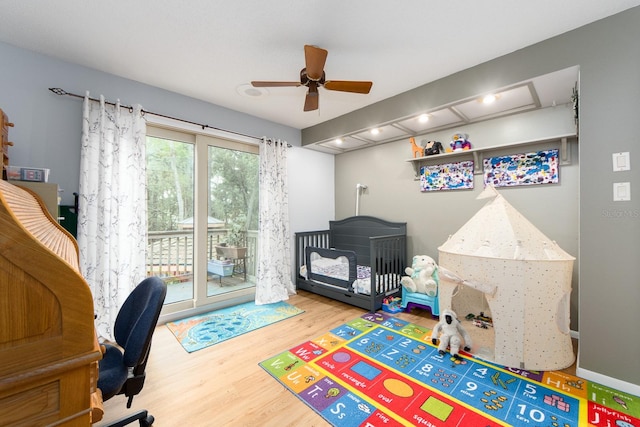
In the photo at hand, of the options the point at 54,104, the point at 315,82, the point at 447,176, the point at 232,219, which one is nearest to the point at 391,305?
the point at 447,176

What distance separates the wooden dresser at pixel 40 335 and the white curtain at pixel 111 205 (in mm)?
2174

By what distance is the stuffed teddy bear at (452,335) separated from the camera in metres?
2.19

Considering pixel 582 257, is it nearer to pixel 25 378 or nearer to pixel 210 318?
pixel 25 378

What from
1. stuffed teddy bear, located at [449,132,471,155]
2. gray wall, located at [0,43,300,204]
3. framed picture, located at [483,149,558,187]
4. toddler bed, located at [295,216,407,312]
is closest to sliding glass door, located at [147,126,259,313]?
gray wall, located at [0,43,300,204]

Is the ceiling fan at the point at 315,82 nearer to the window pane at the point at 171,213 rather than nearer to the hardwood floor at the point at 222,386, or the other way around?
the window pane at the point at 171,213

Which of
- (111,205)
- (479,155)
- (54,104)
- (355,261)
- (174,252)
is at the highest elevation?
(54,104)

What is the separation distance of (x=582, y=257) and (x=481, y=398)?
1245mm

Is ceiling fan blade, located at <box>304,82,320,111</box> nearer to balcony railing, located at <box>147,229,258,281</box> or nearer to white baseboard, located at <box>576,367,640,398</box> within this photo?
balcony railing, located at <box>147,229,258,281</box>

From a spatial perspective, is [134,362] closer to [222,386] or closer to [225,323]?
[222,386]

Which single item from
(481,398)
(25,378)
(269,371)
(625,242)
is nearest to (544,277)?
(625,242)

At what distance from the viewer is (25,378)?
58 centimetres

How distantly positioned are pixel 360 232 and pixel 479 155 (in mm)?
1889

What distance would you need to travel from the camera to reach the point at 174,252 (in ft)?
10.5

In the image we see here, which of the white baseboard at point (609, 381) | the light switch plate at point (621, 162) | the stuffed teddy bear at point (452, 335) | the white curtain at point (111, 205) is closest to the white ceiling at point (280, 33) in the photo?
the white curtain at point (111, 205)
